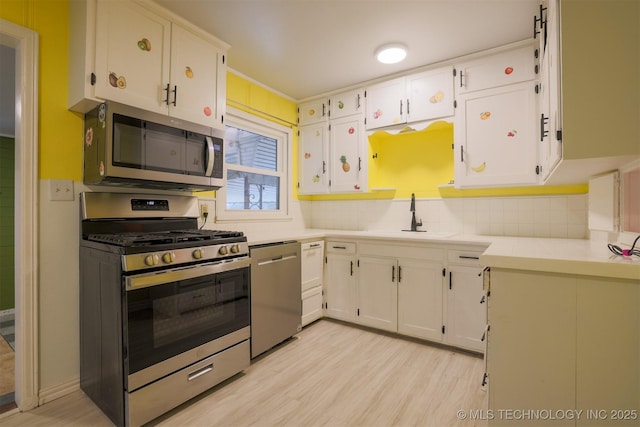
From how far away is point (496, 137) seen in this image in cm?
250

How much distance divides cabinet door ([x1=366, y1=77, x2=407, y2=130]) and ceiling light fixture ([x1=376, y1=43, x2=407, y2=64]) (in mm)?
341

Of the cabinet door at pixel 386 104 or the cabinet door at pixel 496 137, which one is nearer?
the cabinet door at pixel 496 137

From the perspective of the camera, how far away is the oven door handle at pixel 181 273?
57.6 inches

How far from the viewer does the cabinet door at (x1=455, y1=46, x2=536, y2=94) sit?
238 centimetres

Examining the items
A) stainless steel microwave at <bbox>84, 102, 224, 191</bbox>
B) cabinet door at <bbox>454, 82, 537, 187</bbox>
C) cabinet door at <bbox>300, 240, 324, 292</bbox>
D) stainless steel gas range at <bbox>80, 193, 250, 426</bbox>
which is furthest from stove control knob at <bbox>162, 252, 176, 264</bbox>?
cabinet door at <bbox>454, 82, 537, 187</bbox>

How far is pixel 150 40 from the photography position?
1903 mm

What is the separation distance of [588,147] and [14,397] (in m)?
3.16

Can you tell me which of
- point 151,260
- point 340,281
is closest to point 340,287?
point 340,281

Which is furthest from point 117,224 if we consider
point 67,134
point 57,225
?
point 67,134

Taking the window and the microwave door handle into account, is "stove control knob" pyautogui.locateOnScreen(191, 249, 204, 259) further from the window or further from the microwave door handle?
the window

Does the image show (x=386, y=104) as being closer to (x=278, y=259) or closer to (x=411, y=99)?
(x=411, y=99)

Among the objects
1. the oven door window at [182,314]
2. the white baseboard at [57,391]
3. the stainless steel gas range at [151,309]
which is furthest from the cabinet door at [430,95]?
the white baseboard at [57,391]

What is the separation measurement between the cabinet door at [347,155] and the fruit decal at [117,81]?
81.7 inches

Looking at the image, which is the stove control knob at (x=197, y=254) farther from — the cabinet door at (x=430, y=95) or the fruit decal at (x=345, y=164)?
the cabinet door at (x=430, y=95)
